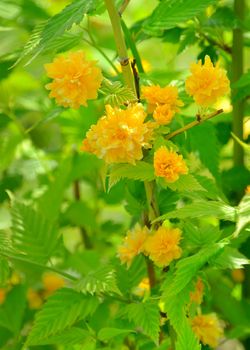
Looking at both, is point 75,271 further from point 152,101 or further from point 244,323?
point 152,101

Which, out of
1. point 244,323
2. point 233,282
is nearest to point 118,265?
point 244,323

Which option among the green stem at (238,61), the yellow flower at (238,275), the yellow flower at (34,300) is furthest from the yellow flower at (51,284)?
the green stem at (238,61)

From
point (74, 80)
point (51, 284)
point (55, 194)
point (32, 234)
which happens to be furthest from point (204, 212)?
point (51, 284)

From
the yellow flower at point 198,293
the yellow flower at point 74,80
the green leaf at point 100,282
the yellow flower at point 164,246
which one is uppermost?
the yellow flower at point 74,80

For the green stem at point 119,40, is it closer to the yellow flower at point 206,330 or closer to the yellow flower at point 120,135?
the yellow flower at point 120,135

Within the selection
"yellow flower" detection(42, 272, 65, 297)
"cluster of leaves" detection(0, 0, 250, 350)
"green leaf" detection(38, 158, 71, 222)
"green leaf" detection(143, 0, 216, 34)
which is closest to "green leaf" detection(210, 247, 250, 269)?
"cluster of leaves" detection(0, 0, 250, 350)
